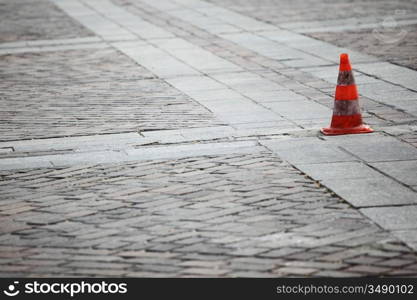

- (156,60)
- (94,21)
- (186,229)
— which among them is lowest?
(94,21)

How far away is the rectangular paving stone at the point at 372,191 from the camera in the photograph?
5.71 m

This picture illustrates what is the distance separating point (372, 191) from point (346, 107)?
5.95 feet

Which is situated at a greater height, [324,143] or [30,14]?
[324,143]

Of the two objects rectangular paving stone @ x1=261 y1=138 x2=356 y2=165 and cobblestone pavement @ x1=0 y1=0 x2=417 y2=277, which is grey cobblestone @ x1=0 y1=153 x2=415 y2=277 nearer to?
cobblestone pavement @ x1=0 y1=0 x2=417 y2=277

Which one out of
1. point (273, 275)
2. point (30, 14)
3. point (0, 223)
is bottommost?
point (30, 14)

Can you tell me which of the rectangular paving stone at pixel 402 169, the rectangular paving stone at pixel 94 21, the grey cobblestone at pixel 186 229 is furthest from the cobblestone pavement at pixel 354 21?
the grey cobblestone at pixel 186 229

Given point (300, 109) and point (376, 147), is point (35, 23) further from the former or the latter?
point (376, 147)

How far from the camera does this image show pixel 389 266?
4645mm

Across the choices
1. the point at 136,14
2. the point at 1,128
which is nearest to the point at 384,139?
the point at 1,128

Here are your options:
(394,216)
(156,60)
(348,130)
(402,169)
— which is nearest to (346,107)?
(348,130)

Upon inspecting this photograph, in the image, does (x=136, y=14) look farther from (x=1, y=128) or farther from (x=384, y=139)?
(x=384, y=139)

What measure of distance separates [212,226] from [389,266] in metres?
1.27

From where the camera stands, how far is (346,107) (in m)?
7.61

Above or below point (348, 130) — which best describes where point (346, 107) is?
above
